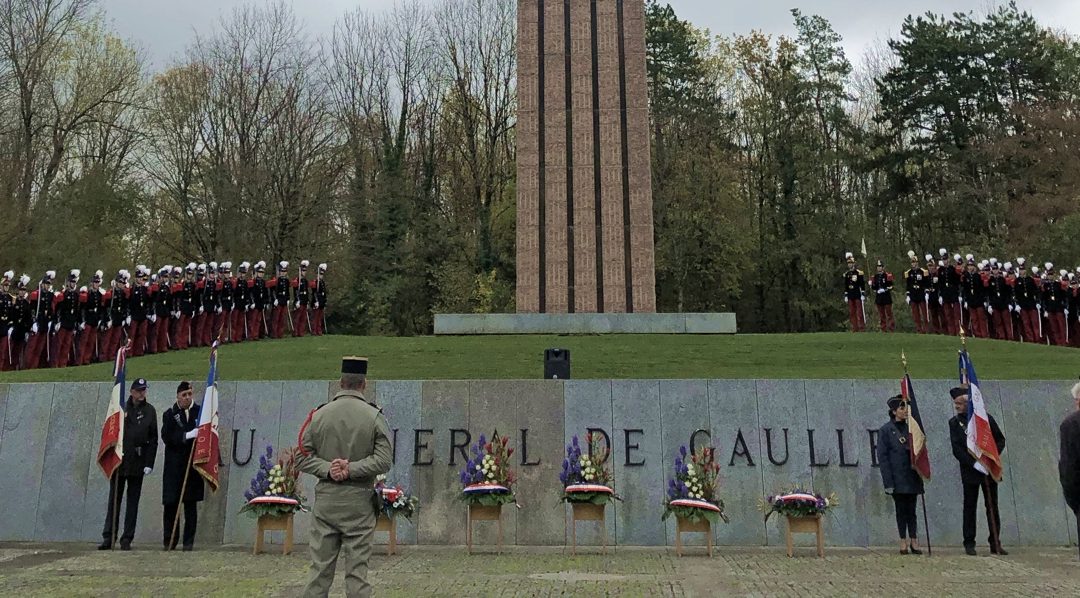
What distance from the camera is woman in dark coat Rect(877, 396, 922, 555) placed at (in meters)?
8.80

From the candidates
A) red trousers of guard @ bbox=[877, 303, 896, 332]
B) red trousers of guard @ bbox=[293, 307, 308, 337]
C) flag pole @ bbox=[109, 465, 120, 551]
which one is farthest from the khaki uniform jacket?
red trousers of guard @ bbox=[877, 303, 896, 332]

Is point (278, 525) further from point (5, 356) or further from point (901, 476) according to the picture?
point (5, 356)

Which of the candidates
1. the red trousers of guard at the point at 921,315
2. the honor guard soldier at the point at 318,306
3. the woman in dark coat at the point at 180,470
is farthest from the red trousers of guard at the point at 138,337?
the red trousers of guard at the point at 921,315

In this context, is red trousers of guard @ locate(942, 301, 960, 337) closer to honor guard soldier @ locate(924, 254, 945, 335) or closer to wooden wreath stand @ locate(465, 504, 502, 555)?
honor guard soldier @ locate(924, 254, 945, 335)

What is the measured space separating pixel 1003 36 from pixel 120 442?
3772 centimetres

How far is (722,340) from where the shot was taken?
1848 centimetres

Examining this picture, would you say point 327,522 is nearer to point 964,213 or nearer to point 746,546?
point 746,546

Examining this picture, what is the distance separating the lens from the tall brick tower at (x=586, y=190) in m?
25.6

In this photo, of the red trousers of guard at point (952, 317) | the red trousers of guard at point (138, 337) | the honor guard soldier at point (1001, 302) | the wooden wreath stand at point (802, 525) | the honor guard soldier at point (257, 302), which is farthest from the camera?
the honor guard soldier at point (257, 302)

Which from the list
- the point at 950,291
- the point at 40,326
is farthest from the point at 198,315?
the point at 950,291

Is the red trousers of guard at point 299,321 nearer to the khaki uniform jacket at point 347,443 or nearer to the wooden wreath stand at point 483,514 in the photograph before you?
the wooden wreath stand at point 483,514

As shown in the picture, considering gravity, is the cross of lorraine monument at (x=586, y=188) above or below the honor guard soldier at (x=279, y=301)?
above

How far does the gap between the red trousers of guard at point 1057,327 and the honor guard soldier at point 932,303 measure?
7.76ft

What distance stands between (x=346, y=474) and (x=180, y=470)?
5092 mm
